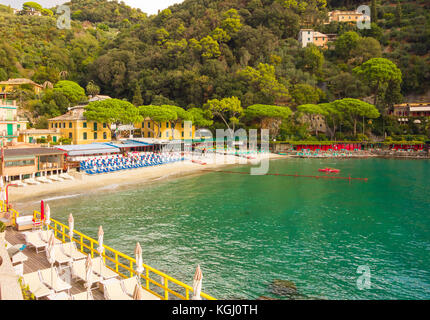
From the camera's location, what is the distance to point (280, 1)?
366ft

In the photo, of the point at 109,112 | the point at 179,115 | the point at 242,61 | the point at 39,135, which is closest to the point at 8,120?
the point at 39,135

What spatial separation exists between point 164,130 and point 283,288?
200ft

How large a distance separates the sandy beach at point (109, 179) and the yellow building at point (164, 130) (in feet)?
53.4

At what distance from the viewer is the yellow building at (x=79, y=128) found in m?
54.4

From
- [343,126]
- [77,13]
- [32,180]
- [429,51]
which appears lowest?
[32,180]

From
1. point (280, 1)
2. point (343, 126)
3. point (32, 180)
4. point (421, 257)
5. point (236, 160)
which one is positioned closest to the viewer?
point (421, 257)

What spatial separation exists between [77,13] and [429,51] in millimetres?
162251

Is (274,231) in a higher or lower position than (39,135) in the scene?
lower

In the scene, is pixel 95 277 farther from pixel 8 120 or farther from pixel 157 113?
pixel 157 113

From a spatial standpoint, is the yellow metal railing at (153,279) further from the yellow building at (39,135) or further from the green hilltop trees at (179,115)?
the green hilltop trees at (179,115)

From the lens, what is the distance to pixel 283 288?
583 inches

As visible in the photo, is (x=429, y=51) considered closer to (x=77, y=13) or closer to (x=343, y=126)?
(x=343, y=126)

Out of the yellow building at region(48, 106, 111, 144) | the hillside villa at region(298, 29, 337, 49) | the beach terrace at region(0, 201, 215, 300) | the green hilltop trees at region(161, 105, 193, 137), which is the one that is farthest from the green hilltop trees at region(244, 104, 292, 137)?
the beach terrace at region(0, 201, 215, 300)
